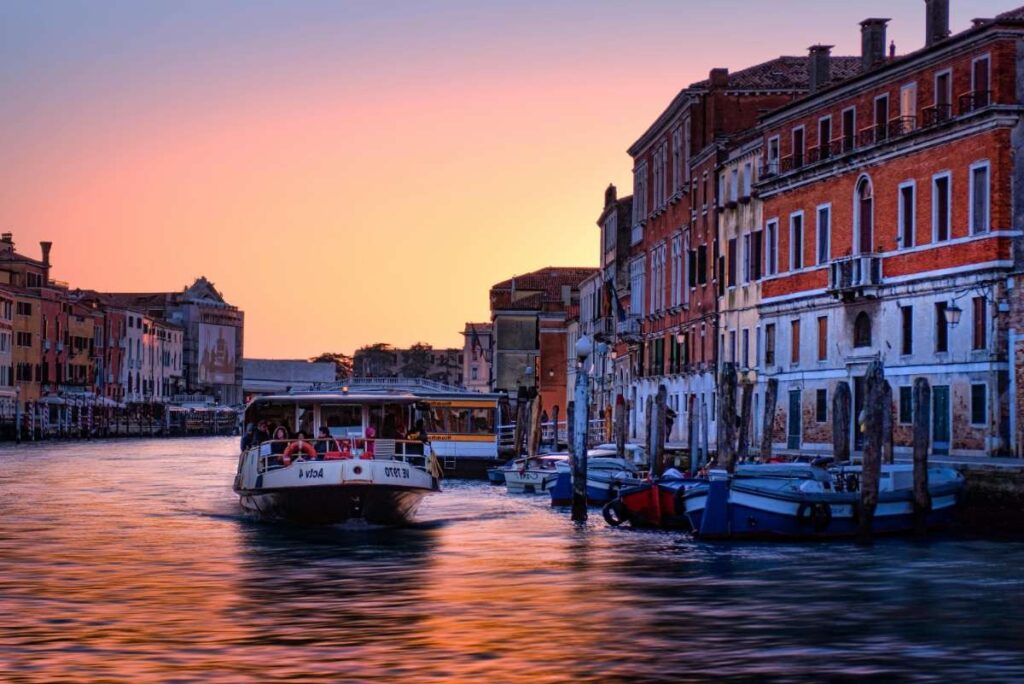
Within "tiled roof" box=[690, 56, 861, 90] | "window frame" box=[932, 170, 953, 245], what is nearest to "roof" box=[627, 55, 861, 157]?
"tiled roof" box=[690, 56, 861, 90]

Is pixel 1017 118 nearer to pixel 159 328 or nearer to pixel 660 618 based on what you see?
pixel 660 618

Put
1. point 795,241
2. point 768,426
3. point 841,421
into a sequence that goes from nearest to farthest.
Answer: point 841,421
point 768,426
point 795,241

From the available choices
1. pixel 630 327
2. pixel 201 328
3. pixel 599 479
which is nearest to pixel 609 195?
pixel 630 327

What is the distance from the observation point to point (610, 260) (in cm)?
8212

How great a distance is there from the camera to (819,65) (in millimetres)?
53188

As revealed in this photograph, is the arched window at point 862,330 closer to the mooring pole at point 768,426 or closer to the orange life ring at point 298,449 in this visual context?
the mooring pole at point 768,426

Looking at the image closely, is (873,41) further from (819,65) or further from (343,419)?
(343,419)

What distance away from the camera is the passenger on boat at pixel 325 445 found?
2995 centimetres

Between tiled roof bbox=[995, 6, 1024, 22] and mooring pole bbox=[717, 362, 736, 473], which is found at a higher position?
tiled roof bbox=[995, 6, 1024, 22]

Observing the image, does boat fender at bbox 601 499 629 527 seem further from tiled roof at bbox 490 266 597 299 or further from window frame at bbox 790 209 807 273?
tiled roof at bbox 490 266 597 299

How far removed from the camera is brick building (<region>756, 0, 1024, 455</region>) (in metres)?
38.9

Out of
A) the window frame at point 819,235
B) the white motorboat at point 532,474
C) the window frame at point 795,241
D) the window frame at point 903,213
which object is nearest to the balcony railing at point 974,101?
the window frame at point 903,213

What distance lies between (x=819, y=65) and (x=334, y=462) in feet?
92.5

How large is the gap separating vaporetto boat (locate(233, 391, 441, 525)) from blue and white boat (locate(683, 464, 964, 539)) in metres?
4.85
